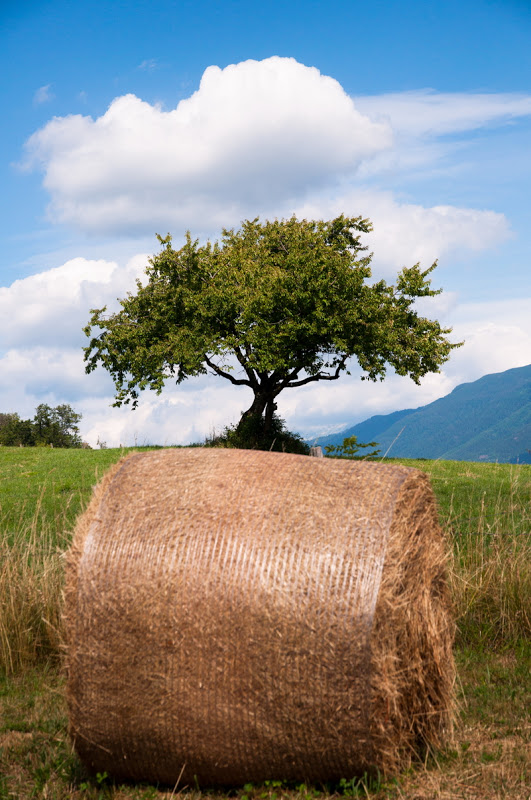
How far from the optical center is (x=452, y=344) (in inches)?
1257

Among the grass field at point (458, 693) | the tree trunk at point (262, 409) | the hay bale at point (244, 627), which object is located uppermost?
the tree trunk at point (262, 409)

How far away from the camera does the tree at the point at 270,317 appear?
28.2 m

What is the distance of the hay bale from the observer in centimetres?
393

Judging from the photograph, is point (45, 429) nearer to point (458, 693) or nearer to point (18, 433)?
point (18, 433)

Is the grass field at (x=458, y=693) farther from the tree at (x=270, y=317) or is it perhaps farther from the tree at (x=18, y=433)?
the tree at (x=18, y=433)

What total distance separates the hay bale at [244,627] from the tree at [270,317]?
2345 cm

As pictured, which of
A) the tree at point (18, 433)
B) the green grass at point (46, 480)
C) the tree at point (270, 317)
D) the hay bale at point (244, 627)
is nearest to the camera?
the hay bale at point (244, 627)

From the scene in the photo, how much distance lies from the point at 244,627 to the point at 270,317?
2545 cm

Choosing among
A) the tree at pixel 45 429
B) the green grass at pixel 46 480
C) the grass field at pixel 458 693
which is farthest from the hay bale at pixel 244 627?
the tree at pixel 45 429

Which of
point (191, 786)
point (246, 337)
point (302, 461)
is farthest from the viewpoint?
point (246, 337)

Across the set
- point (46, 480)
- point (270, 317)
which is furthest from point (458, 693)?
point (270, 317)

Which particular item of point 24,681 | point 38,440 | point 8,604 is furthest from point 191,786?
point 38,440

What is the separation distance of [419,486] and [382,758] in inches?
65.7

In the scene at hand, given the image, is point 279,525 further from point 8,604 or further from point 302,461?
point 8,604
